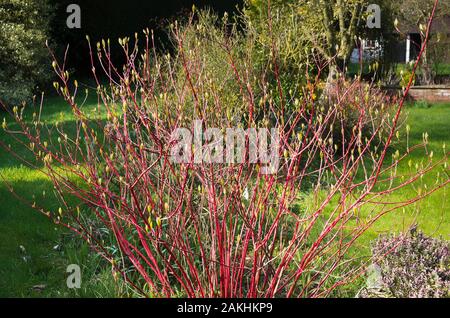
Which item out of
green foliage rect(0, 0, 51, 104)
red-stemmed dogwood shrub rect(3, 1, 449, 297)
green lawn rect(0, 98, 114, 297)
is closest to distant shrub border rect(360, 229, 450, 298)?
red-stemmed dogwood shrub rect(3, 1, 449, 297)

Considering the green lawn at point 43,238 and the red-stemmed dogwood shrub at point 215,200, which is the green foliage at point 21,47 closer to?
the green lawn at point 43,238

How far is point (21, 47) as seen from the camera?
571 inches

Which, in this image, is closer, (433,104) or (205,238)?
(205,238)

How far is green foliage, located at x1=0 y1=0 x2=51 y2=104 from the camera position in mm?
14336

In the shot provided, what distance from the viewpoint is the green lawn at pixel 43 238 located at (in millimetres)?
4796

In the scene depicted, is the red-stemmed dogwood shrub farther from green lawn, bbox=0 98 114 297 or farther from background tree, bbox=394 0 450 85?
background tree, bbox=394 0 450 85

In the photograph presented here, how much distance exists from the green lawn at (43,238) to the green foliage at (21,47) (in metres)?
6.07

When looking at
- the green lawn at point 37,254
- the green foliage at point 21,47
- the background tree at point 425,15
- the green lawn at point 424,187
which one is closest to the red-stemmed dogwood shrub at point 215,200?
the green lawn at point 37,254

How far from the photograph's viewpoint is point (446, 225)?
20.7 ft
